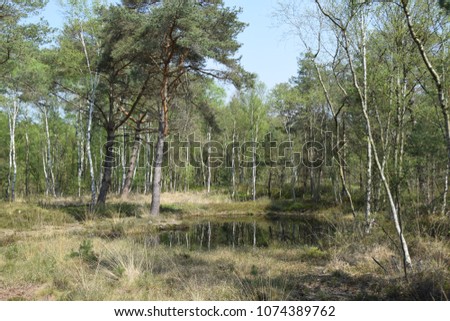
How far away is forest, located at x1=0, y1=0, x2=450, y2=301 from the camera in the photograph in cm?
590

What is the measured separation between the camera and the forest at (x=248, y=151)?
5.90 meters

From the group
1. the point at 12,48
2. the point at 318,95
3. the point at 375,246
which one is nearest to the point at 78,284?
the point at 375,246

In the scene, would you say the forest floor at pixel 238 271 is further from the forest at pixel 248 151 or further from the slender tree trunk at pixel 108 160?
the slender tree trunk at pixel 108 160

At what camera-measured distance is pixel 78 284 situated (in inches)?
222

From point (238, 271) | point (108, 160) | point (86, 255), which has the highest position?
point (108, 160)

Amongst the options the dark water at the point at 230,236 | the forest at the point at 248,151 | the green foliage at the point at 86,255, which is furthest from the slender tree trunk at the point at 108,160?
the green foliage at the point at 86,255

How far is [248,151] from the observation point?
32500 millimetres

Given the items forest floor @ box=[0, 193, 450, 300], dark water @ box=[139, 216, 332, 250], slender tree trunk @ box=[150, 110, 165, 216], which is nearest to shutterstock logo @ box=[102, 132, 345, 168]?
slender tree trunk @ box=[150, 110, 165, 216]

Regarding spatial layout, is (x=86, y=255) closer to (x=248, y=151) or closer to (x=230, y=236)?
(x=230, y=236)

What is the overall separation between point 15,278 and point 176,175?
35.3 m

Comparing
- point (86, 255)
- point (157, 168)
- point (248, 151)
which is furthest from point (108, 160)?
point (248, 151)

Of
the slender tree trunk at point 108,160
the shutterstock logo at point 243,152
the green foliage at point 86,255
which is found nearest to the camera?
the green foliage at point 86,255

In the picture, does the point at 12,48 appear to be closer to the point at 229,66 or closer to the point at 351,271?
the point at 229,66

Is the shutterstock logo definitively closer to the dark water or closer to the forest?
the forest
